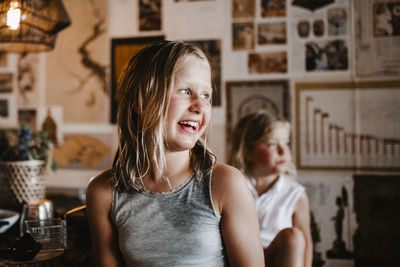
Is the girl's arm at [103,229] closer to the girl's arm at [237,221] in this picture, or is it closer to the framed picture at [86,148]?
the girl's arm at [237,221]

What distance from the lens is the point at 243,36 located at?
2119 mm

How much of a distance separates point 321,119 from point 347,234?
2.09 ft

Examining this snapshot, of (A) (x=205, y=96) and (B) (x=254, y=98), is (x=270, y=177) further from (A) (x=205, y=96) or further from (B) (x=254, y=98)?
(A) (x=205, y=96)

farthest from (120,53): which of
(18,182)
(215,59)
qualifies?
(18,182)

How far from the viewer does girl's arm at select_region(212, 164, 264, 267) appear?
92 centimetres

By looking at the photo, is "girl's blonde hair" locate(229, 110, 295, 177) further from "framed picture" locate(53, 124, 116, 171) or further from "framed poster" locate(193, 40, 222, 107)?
"framed picture" locate(53, 124, 116, 171)

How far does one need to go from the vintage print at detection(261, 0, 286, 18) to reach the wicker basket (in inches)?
57.1

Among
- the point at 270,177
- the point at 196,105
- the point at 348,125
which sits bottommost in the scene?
the point at 270,177

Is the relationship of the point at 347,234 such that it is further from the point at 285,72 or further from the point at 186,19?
the point at 186,19

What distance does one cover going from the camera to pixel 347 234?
1.97 meters

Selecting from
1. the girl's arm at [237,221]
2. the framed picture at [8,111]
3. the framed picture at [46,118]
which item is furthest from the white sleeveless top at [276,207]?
the framed picture at [8,111]

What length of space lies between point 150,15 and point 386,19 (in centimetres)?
134

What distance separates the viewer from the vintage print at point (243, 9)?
211 centimetres

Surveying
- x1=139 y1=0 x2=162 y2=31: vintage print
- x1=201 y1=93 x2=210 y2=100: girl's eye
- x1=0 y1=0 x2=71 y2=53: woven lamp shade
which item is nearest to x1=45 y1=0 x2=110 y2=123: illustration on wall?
x1=139 y1=0 x2=162 y2=31: vintage print
